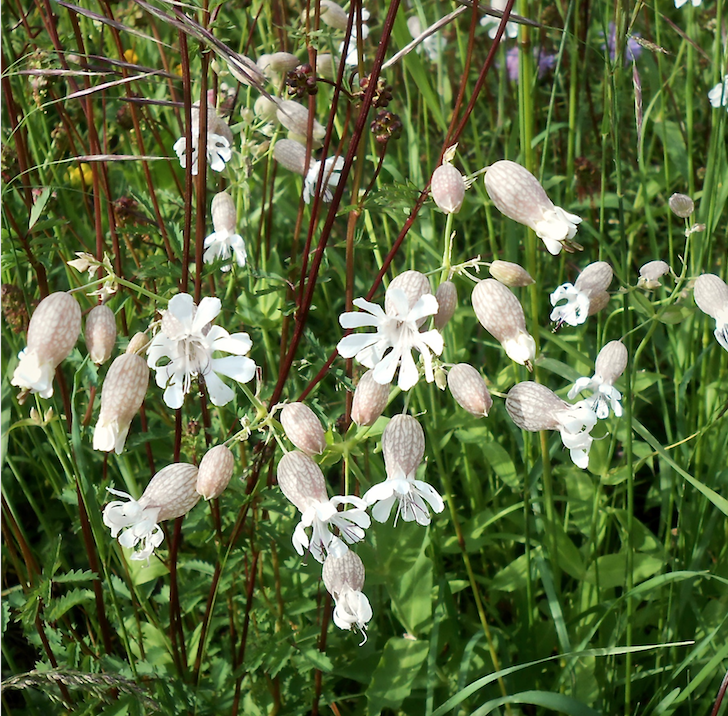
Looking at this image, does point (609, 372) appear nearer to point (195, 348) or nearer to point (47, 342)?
point (195, 348)

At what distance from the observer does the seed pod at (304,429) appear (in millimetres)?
918

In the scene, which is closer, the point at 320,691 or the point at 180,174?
the point at 320,691

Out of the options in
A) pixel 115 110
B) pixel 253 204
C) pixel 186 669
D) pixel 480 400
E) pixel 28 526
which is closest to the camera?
pixel 480 400

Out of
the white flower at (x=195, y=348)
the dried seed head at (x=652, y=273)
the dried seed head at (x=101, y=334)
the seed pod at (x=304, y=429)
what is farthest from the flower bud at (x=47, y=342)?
the dried seed head at (x=652, y=273)

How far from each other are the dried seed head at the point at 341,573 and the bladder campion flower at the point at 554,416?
284mm

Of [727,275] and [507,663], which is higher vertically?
[727,275]

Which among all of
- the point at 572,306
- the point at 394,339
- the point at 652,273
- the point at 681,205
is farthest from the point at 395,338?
the point at 681,205

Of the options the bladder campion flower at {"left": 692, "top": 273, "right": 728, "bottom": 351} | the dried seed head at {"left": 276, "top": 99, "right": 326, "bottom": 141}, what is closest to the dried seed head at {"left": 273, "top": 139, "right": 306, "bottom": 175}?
the dried seed head at {"left": 276, "top": 99, "right": 326, "bottom": 141}

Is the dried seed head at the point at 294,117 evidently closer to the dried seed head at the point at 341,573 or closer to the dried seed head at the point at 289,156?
the dried seed head at the point at 289,156

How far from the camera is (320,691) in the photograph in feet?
4.25

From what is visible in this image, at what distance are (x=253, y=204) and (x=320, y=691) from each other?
121 cm

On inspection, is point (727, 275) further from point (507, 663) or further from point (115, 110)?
point (115, 110)

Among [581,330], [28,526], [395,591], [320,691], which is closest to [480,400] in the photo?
[395,591]

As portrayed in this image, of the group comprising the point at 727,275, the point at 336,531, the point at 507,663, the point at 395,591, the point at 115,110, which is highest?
the point at 115,110
